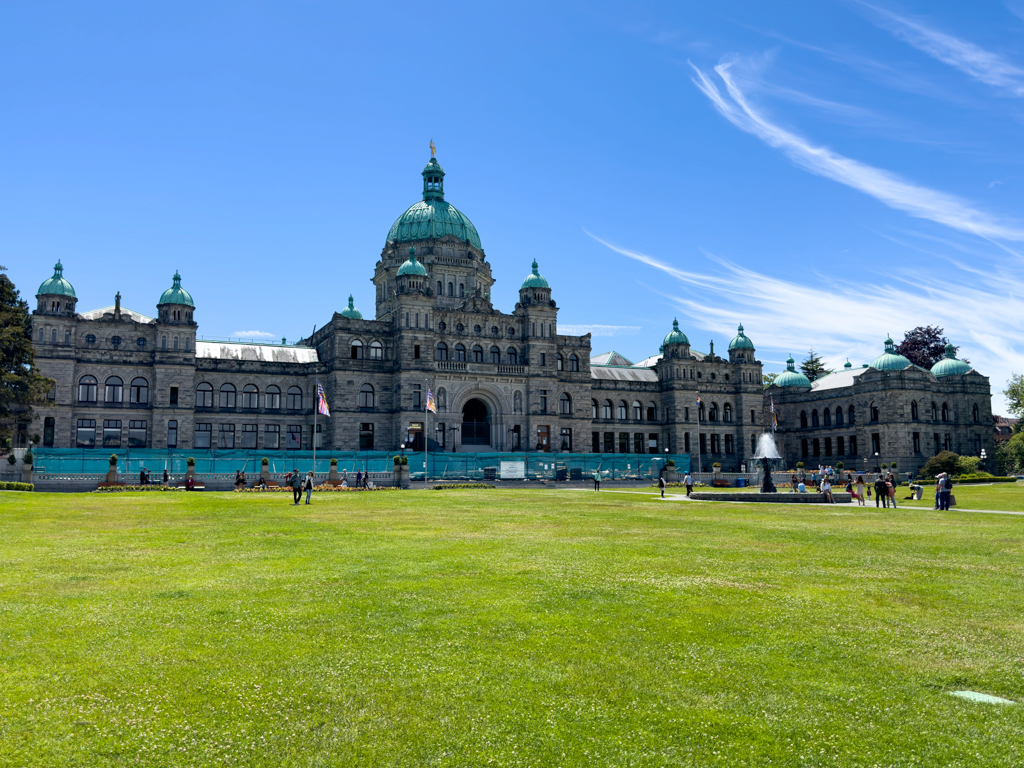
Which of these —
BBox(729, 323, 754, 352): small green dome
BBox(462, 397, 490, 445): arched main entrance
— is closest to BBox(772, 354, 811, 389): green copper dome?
BBox(729, 323, 754, 352): small green dome

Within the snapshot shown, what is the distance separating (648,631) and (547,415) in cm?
7059

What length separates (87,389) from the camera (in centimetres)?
6975

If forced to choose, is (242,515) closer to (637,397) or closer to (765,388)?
(637,397)

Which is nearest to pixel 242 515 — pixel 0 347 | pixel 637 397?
pixel 0 347

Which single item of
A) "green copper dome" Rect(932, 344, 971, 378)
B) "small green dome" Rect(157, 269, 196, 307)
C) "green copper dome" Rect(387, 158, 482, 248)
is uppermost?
"green copper dome" Rect(387, 158, 482, 248)

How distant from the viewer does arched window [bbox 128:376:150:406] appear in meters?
71.1

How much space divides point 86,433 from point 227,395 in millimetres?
12006

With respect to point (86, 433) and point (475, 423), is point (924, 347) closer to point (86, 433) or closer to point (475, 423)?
point (475, 423)

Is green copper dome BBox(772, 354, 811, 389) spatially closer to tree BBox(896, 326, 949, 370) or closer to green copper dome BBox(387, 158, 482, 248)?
tree BBox(896, 326, 949, 370)

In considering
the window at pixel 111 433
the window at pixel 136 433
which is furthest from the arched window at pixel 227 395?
the window at pixel 111 433

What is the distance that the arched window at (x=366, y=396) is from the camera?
75294 mm

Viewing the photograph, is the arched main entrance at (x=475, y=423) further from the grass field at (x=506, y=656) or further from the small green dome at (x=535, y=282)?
the grass field at (x=506, y=656)

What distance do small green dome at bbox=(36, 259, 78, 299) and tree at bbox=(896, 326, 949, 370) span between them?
9883 centimetres

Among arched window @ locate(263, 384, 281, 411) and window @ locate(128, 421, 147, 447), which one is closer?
window @ locate(128, 421, 147, 447)
